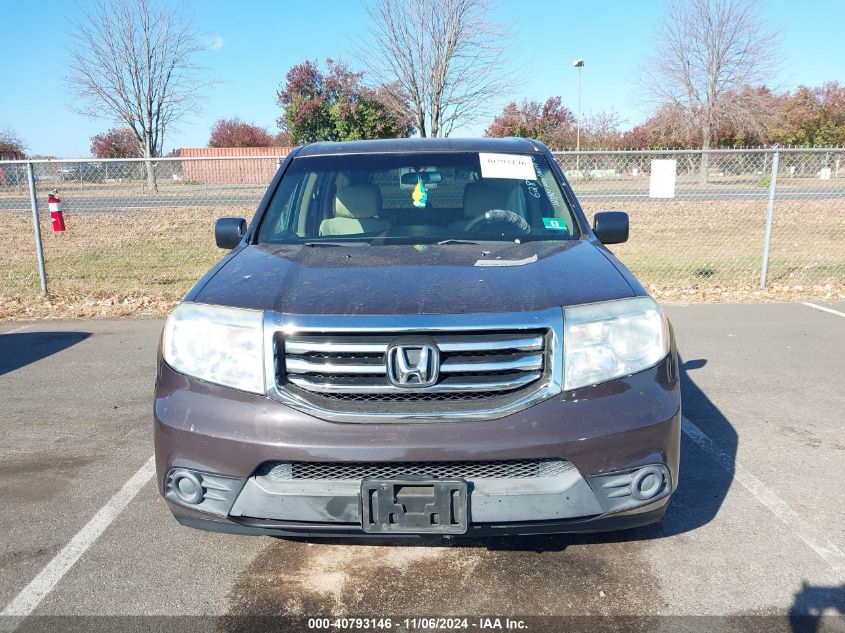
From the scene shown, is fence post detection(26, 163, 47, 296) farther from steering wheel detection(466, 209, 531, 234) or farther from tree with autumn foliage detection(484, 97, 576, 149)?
tree with autumn foliage detection(484, 97, 576, 149)

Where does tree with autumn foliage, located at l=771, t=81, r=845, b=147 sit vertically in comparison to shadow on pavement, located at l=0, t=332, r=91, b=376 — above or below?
above

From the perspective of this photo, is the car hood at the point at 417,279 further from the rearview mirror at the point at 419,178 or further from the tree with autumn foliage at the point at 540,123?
the tree with autumn foliage at the point at 540,123

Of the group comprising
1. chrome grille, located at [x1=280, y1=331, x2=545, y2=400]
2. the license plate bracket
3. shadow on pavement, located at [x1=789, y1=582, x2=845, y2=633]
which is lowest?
shadow on pavement, located at [x1=789, y1=582, x2=845, y2=633]

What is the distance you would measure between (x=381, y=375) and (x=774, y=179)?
8.08 m

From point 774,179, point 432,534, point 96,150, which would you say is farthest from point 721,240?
point 96,150

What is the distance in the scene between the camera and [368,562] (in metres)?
2.99

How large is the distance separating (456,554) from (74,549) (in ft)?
5.52

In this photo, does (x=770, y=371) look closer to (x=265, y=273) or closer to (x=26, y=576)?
(x=265, y=273)

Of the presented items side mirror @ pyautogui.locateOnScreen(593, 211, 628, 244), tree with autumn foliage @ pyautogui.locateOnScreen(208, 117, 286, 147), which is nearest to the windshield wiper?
side mirror @ pyautogui.locateOnScreen(593, 211, 628, 244)

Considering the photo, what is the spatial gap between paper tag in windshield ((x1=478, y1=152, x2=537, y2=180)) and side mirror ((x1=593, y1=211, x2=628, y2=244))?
443mm

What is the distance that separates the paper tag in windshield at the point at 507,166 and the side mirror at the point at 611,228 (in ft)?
1.45

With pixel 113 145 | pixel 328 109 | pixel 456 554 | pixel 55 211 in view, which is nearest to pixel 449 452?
pixel 456 554

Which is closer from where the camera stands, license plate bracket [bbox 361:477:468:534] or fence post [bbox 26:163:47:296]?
license plate bracket [bbox 361:477:468:534]

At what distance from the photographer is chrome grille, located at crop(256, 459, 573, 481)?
2389 millimetres
